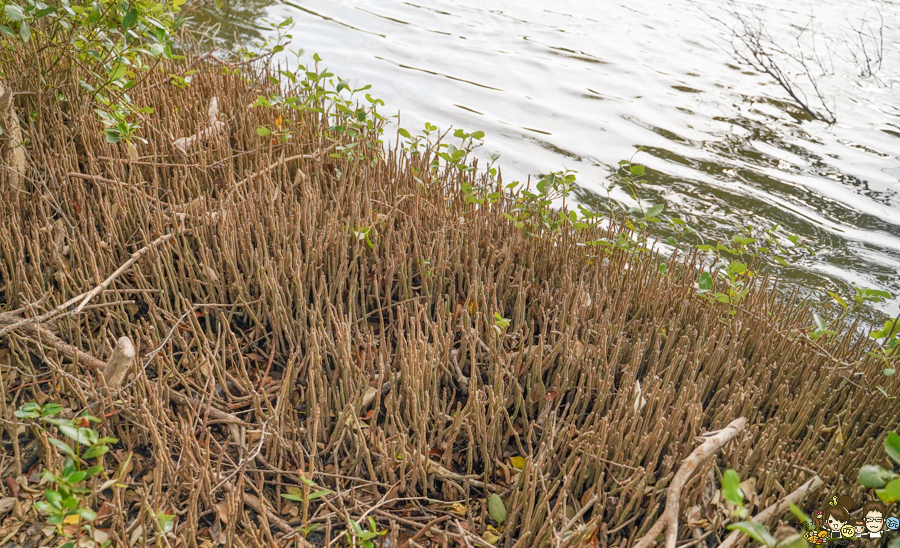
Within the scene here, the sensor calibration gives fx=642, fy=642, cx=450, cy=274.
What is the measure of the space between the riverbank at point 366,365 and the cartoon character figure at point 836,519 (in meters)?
0.06

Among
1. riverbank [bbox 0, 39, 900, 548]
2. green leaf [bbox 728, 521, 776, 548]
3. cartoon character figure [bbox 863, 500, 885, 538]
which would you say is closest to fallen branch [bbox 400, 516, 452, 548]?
riverbank [bbox 0, 39, 900, 548]

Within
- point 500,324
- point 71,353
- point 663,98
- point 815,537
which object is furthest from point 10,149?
point 663,98

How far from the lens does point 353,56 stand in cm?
823

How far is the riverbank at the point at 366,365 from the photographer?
82.2 inches

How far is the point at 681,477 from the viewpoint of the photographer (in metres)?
2.09

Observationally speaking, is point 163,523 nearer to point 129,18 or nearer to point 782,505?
point 782,505

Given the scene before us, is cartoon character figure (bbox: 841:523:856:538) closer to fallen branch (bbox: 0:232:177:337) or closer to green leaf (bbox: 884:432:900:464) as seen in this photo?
green leaf (bbox: 884:432:900:464)

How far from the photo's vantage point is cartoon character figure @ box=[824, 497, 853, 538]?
2014 millimetres

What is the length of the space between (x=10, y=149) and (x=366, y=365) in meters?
2.15

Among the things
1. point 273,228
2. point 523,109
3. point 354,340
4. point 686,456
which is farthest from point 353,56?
point 686,456

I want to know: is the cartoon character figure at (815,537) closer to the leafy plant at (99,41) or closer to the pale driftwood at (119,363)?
A: the pale driftwood at (119,363)

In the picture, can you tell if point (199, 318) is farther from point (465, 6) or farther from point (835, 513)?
point (465, 6)

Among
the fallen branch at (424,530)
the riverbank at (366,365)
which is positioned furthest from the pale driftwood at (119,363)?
the fallen branch at (424,530)

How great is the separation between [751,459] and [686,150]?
4680 mm
